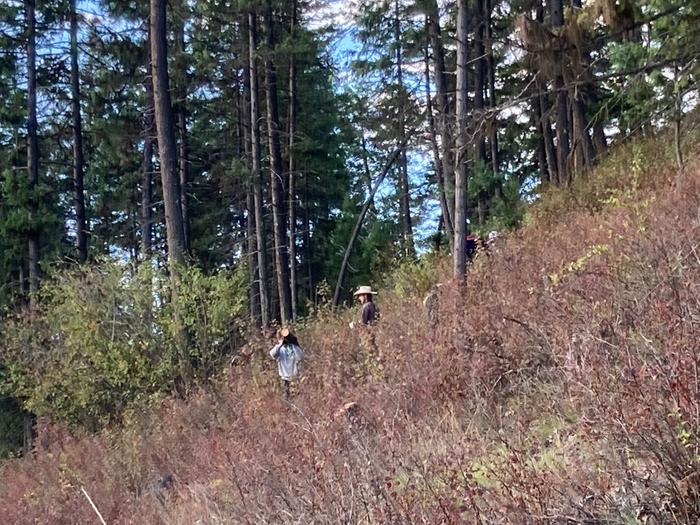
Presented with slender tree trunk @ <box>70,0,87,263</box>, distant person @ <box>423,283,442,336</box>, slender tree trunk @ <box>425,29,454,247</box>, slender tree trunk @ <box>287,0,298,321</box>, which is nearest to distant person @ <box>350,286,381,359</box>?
distant person @ <box>423,283,442,336</box>

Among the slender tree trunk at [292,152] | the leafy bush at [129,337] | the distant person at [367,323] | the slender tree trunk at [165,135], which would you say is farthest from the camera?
the slender tree trunk at [292,152]

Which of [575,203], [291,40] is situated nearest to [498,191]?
[575,203]

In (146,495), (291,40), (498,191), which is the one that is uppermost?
(291,40)

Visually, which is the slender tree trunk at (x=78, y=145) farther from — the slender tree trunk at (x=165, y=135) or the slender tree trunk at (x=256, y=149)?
the slender tree trunk at (x=165, y=135)

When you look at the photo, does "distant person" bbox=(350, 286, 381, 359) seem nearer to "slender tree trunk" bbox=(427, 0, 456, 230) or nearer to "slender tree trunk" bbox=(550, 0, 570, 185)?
"slender tree trunk" bbox=(427, 0, 456, 230)

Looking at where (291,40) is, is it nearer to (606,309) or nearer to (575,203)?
(575,203)

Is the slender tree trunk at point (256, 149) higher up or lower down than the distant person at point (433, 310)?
higher up

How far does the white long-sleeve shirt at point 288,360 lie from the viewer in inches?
351

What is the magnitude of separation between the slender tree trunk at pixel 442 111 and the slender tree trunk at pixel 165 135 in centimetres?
515

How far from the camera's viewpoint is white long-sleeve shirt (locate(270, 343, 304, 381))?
8.91 metres

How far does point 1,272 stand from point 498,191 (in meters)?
16.3

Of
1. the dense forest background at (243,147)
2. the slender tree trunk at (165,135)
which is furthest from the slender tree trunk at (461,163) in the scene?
the slender tree trunk at (165,135)

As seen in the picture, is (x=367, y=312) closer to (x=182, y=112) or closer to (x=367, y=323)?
(x=367, y=323)

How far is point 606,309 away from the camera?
4996 mm
